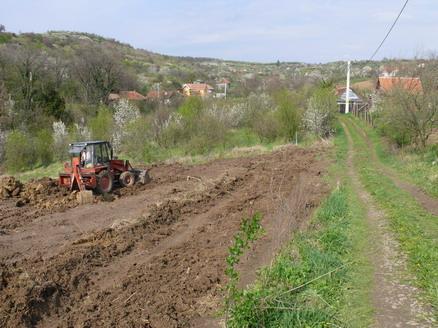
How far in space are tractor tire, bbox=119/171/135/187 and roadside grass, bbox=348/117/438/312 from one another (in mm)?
9468

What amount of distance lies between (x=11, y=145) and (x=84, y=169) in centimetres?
1608

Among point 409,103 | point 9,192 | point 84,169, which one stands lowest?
point 9,192

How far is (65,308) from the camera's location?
8.45m

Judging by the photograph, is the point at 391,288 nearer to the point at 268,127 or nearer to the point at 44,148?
the point at 268,127

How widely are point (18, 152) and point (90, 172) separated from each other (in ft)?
52.9

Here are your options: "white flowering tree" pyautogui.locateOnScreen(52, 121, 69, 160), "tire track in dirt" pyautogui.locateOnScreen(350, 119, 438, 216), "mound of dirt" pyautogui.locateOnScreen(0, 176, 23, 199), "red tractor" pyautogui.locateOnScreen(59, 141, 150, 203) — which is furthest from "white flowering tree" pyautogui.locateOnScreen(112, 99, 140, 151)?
"tire track in dirt" pyautogui.locateOnScreen(350, 119, 438, 216)

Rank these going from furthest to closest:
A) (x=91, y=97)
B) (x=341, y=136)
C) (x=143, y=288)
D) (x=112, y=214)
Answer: (x=91, y=97) < (x=341, y=136) < (x=112, y=214) < (x=143, y=288)

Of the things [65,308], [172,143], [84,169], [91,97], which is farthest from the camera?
[91,97]

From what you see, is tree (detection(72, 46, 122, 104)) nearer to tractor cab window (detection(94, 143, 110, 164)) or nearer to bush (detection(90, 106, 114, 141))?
bush (detection(90, 106, 114, 141))

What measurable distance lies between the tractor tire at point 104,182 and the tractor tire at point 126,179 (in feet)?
3.45

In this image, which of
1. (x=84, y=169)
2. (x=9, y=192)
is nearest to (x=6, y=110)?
(x=9, y=192)

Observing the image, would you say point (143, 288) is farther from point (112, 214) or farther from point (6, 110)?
point (6, 110)

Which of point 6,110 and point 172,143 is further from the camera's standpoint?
point 6,110

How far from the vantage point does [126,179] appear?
67.7 ft
